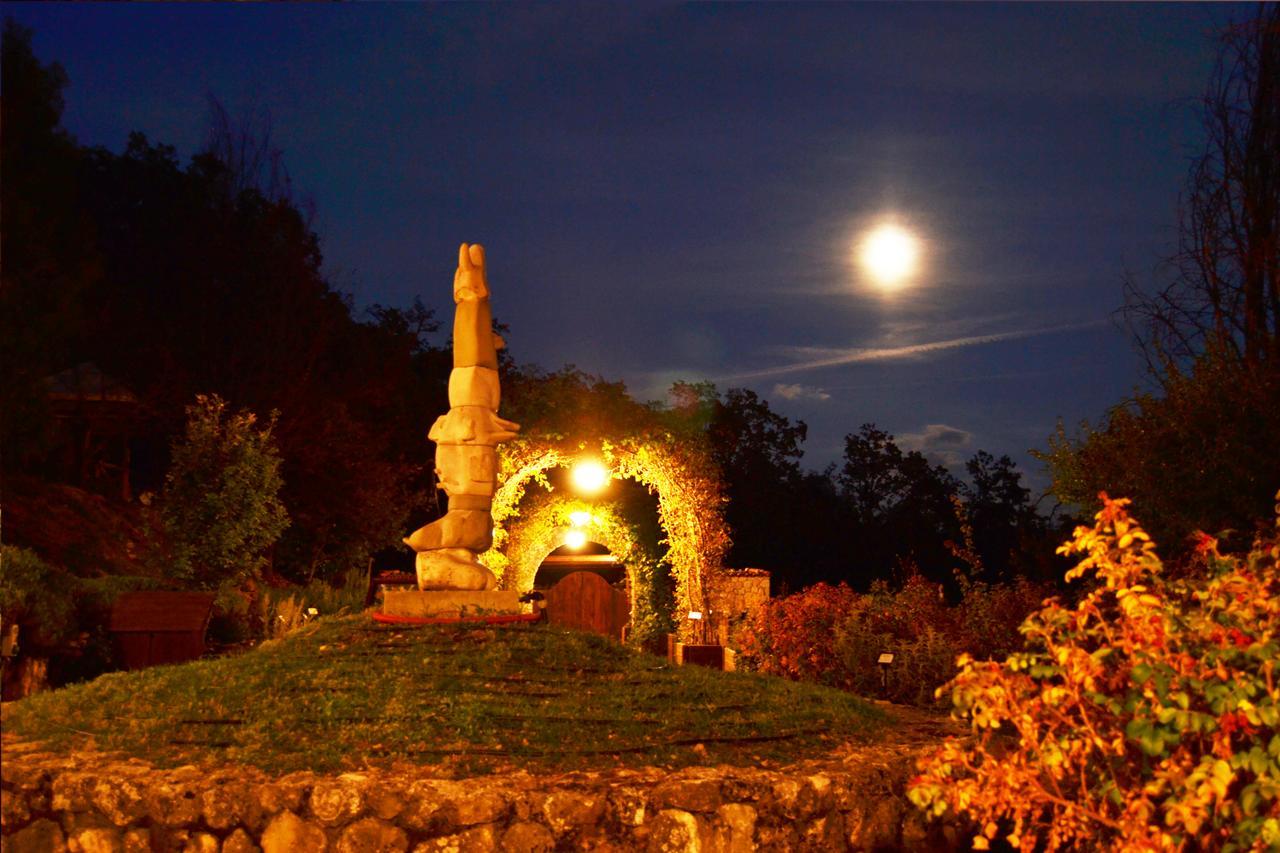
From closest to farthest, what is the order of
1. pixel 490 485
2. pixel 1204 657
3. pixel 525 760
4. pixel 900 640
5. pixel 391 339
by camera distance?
pixel 1204 657
pixel 525 760
pixel 490 485
pixel 900 640
pixel 391 339

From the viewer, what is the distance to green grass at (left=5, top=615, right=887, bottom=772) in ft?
22.2

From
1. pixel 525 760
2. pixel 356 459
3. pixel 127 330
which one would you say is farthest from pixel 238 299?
pixel 525 760

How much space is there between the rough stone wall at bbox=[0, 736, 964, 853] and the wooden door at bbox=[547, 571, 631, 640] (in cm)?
1300

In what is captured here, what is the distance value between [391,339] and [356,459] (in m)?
5.64

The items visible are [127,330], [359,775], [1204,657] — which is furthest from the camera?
[127,330]

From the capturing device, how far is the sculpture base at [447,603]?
9.66m

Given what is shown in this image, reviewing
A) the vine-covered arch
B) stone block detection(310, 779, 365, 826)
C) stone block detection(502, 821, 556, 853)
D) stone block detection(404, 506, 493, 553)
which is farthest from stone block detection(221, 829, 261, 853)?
the vine-covered arch

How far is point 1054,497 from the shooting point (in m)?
16.1

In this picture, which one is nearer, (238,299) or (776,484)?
(238,299)

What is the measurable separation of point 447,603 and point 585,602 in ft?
33.0

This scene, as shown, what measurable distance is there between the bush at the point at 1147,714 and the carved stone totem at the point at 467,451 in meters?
5.75

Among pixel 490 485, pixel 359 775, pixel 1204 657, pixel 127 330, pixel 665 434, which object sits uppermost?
pixel 127 330

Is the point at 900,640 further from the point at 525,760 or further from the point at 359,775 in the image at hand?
the point at 359,775

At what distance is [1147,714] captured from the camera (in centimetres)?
458
